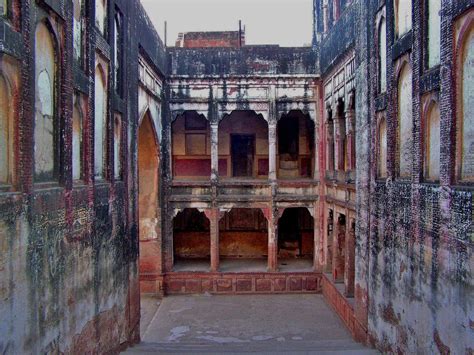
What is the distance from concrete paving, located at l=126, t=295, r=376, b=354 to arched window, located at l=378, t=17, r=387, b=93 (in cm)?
488

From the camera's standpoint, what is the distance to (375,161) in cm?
916

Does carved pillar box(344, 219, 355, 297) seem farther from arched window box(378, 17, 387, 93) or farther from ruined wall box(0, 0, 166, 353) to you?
ruined wall box(0, 0, 166, 353)

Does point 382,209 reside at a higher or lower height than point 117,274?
higher

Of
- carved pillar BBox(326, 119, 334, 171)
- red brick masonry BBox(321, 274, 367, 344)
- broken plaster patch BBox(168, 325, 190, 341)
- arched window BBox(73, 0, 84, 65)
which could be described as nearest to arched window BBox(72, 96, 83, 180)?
arched window BBox(73, 0, 84, 65)

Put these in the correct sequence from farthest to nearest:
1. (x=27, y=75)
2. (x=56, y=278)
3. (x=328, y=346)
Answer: (x=328, y=346)
(x=56, y=278)
(x=27, y=75)

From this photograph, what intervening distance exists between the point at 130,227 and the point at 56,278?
4098 mm

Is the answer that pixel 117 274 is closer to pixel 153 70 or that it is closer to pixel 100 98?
pixel 100 98

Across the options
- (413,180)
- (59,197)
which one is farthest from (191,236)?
(59,197)

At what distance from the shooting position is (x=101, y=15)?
8219 millimetres

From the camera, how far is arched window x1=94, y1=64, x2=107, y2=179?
26.1 ft

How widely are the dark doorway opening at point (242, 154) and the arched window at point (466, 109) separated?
12599 millimetres

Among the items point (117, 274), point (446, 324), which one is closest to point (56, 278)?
point (117, 274)

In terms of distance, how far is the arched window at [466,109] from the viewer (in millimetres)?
5430

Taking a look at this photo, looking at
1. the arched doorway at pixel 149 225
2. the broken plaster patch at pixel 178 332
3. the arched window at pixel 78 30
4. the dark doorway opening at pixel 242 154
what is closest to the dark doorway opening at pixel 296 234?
the dark doorway opening at pixel 242 154
